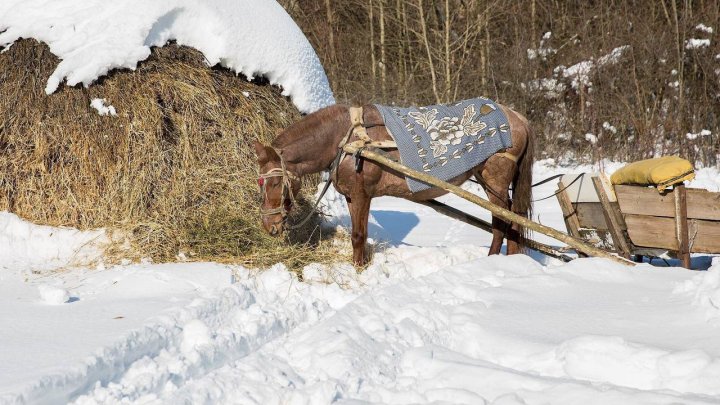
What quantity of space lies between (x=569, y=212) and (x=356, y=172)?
195 centimetres

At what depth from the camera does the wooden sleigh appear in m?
5.13

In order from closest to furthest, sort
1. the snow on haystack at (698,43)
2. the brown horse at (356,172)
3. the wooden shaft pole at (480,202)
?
the wooden shaft pole at (480,202) < the brown horse at (356,172) < the snow on haystack at (698,43)

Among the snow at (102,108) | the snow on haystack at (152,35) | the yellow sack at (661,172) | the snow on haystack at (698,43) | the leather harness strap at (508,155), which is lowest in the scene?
the yellow sack at (661,172)

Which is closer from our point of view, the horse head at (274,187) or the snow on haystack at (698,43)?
the horse head at (274,187)

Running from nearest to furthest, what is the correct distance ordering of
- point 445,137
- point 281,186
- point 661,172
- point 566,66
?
point 661,172, point 281,186, point 445,137, point 566,66

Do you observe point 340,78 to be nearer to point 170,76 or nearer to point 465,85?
point 465,85

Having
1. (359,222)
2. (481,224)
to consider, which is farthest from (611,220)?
(359,222)

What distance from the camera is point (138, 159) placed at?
6.09m

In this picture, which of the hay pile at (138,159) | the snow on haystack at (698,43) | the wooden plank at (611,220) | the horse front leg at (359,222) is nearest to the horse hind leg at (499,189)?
the wooden plank at (611,220)

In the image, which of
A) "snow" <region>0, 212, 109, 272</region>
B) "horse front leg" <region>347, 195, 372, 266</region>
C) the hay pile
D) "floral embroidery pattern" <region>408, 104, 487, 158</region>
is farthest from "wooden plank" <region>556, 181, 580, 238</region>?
"snow" <region>0, 212, 109, 272</region>

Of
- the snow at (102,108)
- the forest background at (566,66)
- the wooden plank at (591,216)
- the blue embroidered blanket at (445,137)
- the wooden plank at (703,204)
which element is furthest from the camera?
the forest background at (566,66)

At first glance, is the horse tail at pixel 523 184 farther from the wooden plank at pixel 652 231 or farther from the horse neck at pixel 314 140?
the horse neck at pixel 314 140

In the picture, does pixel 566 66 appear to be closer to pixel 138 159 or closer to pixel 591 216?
pixel 591 216

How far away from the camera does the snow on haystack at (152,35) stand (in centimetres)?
621
